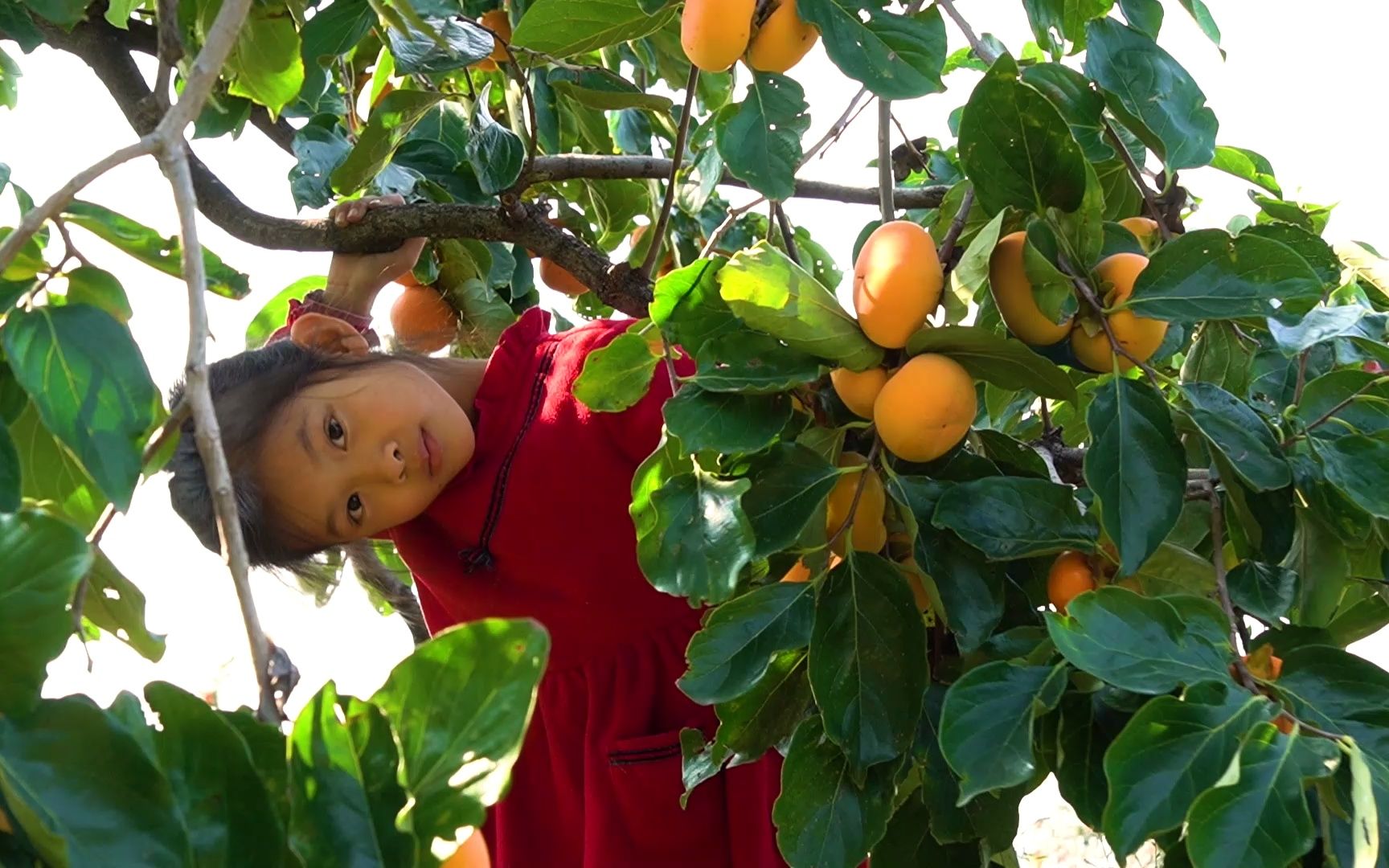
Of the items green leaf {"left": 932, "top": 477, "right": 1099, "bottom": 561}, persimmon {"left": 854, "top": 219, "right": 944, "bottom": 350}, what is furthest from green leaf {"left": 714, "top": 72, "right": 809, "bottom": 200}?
green leaf {"left": 932, "top": 477, "right": 1099, "bottom": 561}

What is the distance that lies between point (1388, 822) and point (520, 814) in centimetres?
95

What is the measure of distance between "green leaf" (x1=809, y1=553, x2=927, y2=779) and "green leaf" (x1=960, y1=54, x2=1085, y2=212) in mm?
215

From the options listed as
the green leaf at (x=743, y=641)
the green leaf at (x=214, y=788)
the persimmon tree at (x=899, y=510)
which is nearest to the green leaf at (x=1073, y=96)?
the persimmon tree at (x=899, y=510)

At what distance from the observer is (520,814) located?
1325 mm

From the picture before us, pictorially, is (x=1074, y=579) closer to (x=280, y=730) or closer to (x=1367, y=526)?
(x=1367, y=526)

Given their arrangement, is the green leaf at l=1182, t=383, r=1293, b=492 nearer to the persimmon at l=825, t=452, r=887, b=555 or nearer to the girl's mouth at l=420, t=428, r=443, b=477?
the persimmon at l=825, t=452, r=887, b=555

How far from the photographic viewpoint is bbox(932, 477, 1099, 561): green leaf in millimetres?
675

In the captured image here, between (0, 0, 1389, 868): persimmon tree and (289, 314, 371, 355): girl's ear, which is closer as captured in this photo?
(0, 0, 1389, 868): persimmon tree

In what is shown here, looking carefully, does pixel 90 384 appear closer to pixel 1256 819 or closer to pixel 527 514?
pixel 1256 819

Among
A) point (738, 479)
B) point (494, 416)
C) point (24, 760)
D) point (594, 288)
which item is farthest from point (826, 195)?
point (24, 760)

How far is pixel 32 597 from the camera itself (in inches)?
16.7

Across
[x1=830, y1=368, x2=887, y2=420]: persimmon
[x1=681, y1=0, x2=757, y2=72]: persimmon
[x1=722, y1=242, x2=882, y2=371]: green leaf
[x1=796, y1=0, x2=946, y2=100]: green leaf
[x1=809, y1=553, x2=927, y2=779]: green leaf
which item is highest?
[x1=681, y1=0, x2=757, y2=72]: persimmon

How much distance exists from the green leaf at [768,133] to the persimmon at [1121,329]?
207mm

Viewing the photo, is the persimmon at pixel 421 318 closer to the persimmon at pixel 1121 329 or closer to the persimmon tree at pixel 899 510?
the persimmon tree at pixel 899 510
